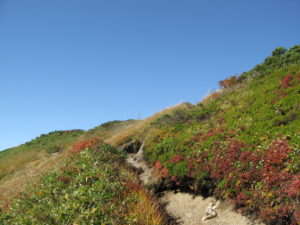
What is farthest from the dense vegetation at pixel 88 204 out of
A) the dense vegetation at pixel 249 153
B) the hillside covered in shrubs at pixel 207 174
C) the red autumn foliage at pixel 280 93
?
the red autumn foliage at pixel 280 93

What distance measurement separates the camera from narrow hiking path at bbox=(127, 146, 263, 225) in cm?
713

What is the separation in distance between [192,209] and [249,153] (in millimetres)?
2669

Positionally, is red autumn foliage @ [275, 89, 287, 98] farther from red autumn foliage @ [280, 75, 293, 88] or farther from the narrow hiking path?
the narrow hiking path

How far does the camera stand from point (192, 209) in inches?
333

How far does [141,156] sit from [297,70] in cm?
1062

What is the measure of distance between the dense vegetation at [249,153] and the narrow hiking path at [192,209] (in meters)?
0.33

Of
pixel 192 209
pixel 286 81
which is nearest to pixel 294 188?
pixel 192 209

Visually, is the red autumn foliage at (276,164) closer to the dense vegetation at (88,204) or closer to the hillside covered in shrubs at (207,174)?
the hillside covered in shrubs at (207,174)

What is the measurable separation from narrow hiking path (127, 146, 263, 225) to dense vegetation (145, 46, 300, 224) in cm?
33

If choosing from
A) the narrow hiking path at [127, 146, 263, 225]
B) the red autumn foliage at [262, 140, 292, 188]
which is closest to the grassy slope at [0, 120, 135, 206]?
the narrow hiking path at [127, 146, 263, 225]

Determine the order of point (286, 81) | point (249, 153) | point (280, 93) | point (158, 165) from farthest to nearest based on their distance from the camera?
point (286, 81) → point (280, 93) → point (158, 165) → point (249, 153)

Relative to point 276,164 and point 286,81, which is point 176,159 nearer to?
point 276,164

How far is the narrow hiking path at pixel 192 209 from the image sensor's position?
713cm

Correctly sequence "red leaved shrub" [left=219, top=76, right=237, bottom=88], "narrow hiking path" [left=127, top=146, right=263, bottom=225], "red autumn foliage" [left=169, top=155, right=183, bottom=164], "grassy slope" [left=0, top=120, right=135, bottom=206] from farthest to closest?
"red leaved shrub" [left=219, top=76, right=237, bottom=88] → "grassy slope" [left=0, top=120, right=135, bottom=206] → "red autumn foliage" [left=169, top=155, right=183, bottom=164] → "narrow hiking path" [left=127, top=146, right=263, bottom=225]
